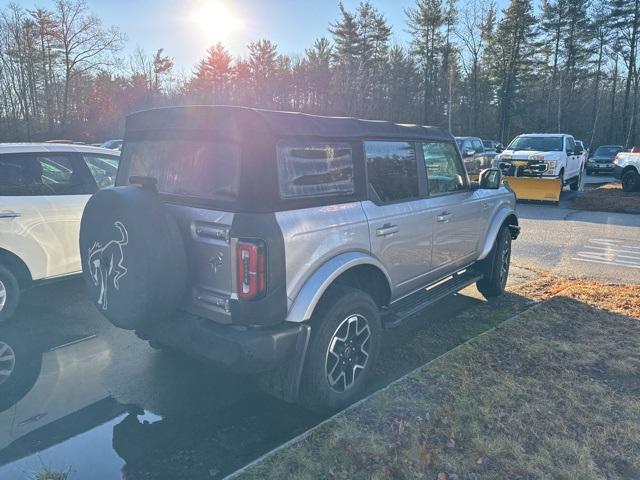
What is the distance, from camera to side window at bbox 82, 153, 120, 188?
18.6ft

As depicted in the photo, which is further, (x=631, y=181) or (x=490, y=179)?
(x=631, y=181)

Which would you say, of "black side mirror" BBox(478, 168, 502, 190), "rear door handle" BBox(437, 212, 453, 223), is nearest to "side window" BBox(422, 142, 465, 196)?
"rear door handle" BBox(437, 212, 453, 223)

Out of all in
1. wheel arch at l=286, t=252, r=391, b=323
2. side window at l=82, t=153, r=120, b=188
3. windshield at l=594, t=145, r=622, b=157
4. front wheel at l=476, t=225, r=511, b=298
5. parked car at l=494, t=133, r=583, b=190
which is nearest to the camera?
wheel arch at l=286, t=252, r=391, b=323

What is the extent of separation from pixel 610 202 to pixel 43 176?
49.2 feet

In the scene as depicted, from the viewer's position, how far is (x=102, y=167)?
582 cm

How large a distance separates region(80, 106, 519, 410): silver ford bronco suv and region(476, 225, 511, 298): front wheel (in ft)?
6.98

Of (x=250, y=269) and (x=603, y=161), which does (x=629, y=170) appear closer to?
(x=603, y=161)

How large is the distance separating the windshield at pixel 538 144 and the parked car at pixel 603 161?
533 inches

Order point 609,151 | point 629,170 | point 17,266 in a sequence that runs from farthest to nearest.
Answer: point 609,151 → point 629,170 → point 17,266

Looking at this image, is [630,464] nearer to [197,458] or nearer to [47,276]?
[197,458]

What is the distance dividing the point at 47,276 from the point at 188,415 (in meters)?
2.88

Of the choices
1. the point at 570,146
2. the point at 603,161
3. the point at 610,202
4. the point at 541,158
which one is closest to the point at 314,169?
the point at 541,158

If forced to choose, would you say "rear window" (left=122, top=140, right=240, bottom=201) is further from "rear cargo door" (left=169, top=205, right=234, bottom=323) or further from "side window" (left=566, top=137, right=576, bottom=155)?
"side window" (left=566, top=137, right=576, bottom=155)

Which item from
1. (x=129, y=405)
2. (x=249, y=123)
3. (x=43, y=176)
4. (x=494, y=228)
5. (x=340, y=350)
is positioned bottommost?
(x=129, y=405)
